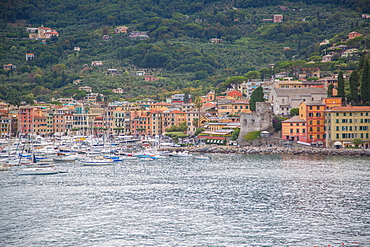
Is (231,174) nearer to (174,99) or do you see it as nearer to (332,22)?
(174,99)

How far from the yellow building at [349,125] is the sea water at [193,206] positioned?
33.7ft

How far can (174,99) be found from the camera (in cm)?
12556

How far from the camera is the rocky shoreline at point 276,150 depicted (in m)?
69.1

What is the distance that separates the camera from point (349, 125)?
7181 centimetres

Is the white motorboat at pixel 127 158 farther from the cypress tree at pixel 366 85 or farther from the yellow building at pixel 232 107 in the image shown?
the cypress tree at pixel 366 85

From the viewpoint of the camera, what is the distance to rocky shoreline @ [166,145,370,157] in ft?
227

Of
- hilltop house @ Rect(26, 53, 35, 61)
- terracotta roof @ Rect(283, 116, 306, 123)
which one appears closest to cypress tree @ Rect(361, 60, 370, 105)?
terracotta roof @ Rect(283, 116, 306, 123)

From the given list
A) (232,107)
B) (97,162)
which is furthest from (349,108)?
(97,162)

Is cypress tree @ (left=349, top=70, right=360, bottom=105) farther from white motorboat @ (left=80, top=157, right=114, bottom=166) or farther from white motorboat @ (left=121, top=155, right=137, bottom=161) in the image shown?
white motorboat @ (left=80, top=157, right=114, bottom=166)

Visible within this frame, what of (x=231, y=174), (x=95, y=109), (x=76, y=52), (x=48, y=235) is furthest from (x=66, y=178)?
(x=76, y=52)

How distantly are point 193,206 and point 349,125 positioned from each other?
3791 centimetres

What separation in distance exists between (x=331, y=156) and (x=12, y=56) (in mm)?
153589

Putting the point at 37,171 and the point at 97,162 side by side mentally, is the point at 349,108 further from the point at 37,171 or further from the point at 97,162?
the point at 37,171

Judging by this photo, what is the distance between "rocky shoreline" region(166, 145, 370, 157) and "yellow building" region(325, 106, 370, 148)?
2.43 m
